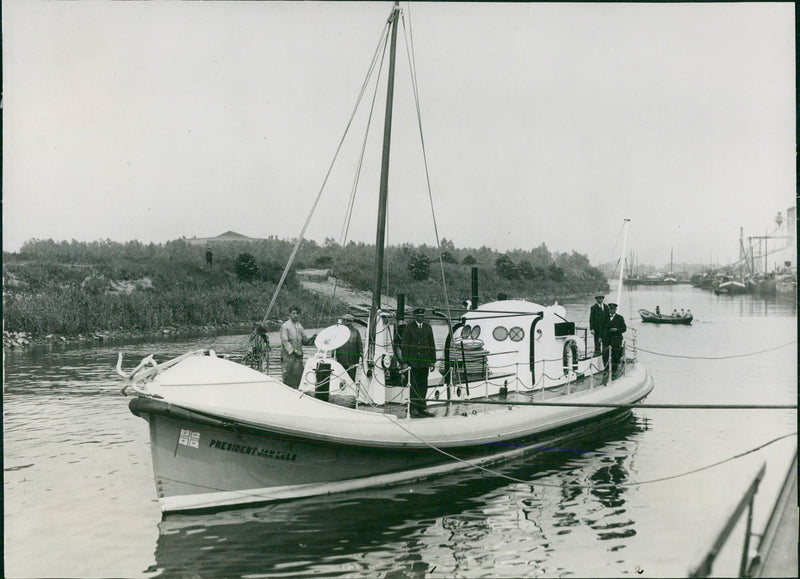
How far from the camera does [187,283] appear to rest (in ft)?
148

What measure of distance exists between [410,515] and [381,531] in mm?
→ 755

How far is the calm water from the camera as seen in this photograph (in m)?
7.96

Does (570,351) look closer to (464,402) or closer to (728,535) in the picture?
(464,402)

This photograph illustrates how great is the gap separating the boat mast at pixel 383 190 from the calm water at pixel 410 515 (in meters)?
2.99

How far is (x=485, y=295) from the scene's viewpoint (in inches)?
2131

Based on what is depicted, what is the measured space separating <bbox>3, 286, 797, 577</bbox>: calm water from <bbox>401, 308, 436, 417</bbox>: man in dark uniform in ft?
4.63

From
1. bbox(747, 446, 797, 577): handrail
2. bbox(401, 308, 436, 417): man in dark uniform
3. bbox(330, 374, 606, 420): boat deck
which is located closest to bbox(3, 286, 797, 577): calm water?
bbox(747, 446, 797, 577): handrail

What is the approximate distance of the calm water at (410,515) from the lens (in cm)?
796

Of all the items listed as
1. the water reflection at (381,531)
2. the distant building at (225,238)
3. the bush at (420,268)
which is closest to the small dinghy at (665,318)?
the bush at (420,268)

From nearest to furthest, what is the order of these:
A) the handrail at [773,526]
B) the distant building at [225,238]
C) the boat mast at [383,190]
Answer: the handrail at [773,526] → the boat mast at [383,190] → the distant building at [225,238]

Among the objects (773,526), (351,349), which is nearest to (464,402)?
(351,349)

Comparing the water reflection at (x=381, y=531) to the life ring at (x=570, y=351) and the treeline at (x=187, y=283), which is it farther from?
the treeline at (x=187, y=283)

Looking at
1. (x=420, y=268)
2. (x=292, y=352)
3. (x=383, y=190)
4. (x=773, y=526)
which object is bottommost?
(x=773, y=526)

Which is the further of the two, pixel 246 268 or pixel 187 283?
pixel 246 268
